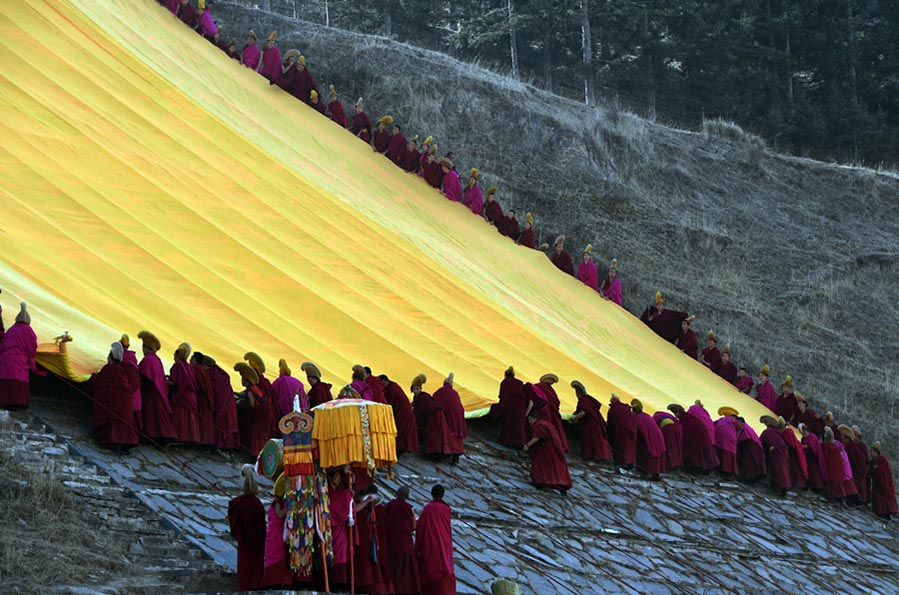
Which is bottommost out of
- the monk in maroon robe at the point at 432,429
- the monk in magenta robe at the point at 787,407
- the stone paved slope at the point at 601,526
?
the stone paved slope at the point at 601,526

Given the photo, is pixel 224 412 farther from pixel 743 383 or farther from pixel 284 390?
pixel 743 383

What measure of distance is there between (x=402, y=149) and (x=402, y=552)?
38.9ft

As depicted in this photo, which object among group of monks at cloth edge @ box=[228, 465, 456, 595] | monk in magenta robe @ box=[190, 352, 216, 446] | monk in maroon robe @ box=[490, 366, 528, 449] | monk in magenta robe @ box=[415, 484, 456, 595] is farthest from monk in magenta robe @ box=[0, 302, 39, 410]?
monk in maroon robe @ box=[490, 366, 528, 449]

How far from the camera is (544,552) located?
499 inches

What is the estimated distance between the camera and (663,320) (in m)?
20.5

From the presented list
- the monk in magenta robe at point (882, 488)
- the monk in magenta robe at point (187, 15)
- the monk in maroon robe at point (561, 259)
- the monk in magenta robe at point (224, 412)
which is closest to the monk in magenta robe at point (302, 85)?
the monk in magenta robe at point (187, 15)

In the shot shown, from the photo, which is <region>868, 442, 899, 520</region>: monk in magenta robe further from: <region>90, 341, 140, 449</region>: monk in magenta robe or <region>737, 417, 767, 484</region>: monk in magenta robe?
<region>90, 341, 140, 449</region>: monk in magenta robe

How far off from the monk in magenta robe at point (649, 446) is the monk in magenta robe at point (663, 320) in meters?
4.54

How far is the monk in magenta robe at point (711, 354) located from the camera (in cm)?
2023

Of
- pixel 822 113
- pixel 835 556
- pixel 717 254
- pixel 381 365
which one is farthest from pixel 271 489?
pixel 822 113

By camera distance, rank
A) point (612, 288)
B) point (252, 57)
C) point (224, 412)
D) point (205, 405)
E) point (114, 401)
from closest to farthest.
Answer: point (114, 401) → point (205, 405) → point (224, 412) → point (612, 288) → point (252, 57)

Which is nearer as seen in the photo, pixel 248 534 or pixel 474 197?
pixel 248 534

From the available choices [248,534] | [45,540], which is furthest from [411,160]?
[45,540]

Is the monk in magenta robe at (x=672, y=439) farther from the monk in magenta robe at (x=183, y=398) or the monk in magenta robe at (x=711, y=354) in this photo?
the monk in magenta robe at (x=183, y=398)
